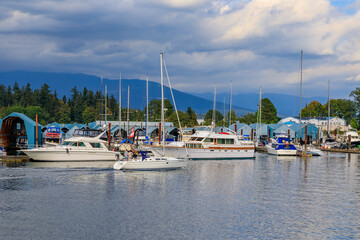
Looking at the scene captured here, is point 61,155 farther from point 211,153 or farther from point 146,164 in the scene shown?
point 211,153

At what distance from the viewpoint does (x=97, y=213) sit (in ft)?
94.7

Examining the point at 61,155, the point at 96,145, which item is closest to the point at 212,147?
the point at 96,145

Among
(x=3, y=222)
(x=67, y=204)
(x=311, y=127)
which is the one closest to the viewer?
(x=3, y=222)

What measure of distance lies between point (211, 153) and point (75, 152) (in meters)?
21.6

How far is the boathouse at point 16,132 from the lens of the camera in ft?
232

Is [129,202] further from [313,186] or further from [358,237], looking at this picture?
[313,186]

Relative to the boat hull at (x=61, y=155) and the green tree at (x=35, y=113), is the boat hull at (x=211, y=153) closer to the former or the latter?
the boat hull at (x=61, y=155)

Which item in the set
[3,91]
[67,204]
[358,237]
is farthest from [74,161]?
[3,91]

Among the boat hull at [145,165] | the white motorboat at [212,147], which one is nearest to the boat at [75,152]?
the white motorboat at [212,147]

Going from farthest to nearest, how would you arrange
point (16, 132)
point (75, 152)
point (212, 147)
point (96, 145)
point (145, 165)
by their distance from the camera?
point (16, 132) < point (212, 147) < point (96, 145) < point (75, 152) < point (145, 165)

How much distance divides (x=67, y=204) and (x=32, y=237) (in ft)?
26.3

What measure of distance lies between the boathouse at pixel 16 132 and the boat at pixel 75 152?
14.8 metres

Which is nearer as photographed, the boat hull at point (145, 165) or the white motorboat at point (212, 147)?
the boat hull at point (145, 165)

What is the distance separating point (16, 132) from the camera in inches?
2921
